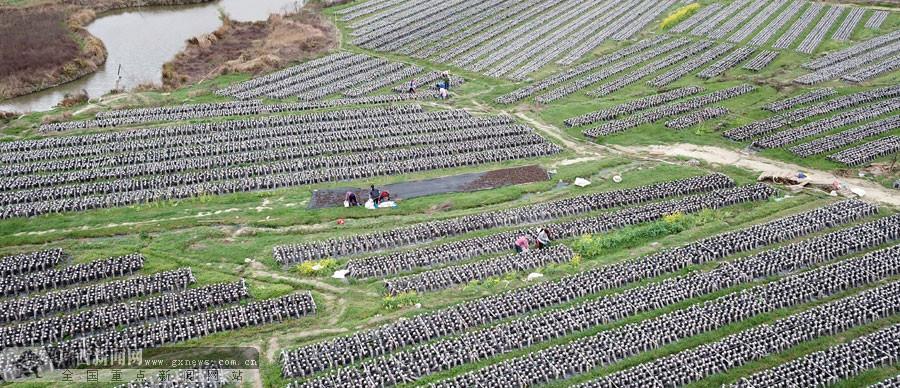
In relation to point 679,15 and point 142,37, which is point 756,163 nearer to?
point 679,15

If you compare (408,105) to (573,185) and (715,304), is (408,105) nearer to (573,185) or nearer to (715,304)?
(573,185)

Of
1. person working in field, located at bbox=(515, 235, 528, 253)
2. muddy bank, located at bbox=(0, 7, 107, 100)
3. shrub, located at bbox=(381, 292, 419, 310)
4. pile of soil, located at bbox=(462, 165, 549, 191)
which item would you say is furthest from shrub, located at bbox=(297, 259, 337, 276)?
muddy bank, located at bbox=(0, 7, 107, 100)

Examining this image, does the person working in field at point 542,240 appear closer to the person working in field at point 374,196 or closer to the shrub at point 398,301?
the shrub at point 398,301

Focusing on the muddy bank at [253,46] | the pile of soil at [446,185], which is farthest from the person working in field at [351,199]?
the muddy bank at [253,46]

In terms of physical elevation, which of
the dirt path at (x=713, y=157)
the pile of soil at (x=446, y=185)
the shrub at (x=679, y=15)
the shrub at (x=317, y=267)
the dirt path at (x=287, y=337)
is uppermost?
the shrub at (x=679, y=15)

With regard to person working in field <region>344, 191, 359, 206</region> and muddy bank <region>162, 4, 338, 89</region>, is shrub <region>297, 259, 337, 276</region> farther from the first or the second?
muddy bank <region>162, 4, 338, 89</region>

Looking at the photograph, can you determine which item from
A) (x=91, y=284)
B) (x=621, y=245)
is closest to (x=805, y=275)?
(x=621, y=245)
